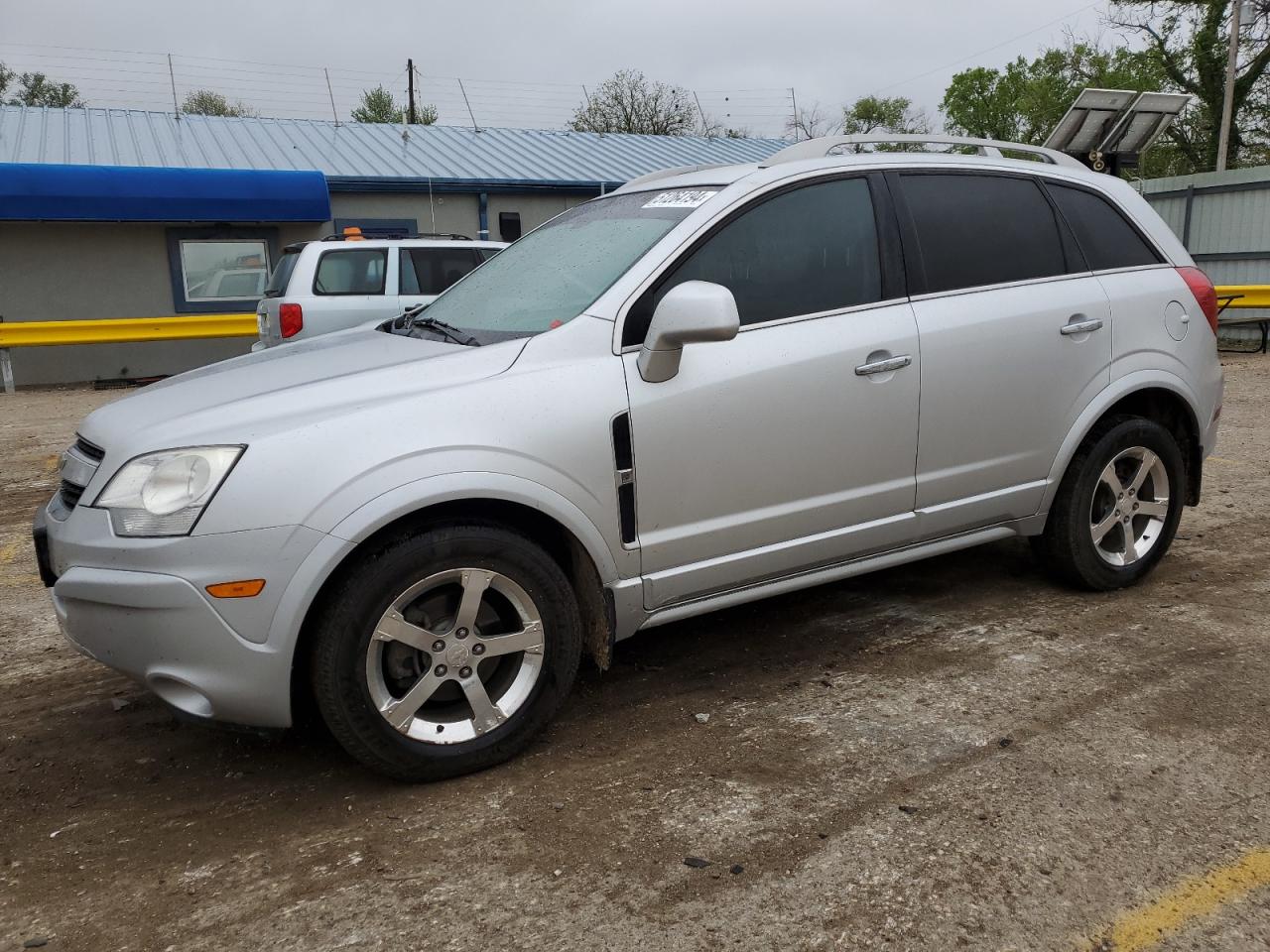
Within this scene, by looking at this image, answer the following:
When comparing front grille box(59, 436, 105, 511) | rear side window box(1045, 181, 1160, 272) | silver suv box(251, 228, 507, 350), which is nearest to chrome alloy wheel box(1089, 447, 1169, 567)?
rear side window box(1045, 181, 1160, 272)

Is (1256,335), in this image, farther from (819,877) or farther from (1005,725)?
(819,877)

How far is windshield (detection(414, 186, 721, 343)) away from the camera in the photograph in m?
3.47

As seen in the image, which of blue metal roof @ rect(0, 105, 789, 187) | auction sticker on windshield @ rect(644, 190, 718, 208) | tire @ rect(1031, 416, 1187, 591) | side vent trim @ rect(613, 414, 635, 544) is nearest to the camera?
side vent trim @ rect(613, 414, 635, 544)

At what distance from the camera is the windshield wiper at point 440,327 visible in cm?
350

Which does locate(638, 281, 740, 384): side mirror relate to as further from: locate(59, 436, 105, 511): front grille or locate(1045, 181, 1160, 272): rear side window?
locate(1045, 181, 1160, 272): rear side window

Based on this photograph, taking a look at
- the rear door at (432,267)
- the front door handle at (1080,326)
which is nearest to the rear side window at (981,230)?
the front door handle at (1080,326)

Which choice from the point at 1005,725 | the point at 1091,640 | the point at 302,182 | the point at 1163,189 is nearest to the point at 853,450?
the point at 1005,725

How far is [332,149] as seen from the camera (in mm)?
18938

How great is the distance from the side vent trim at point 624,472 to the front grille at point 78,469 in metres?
1.49

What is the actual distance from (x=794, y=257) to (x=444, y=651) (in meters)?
1.84

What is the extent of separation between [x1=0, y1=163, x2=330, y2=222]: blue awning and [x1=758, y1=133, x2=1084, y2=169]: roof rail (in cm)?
1372

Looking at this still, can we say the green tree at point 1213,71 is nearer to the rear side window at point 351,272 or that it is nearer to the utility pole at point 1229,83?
the utility pole at point 1229,83

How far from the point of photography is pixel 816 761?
3104 mm

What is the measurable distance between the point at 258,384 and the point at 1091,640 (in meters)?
3.18
